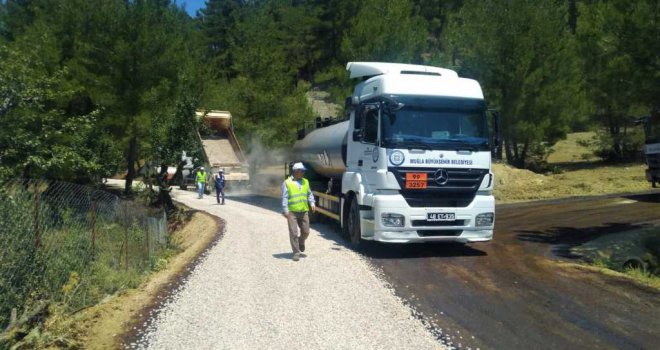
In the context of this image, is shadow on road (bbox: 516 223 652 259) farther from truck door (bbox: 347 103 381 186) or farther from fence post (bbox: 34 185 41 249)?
fence post (bbox: 34 185 41 249)

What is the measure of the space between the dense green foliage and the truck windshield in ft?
15.6

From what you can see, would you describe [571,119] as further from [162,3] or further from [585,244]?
[162,3]

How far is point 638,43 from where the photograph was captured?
12.6 m

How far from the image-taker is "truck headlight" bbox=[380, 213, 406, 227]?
10.8 metres

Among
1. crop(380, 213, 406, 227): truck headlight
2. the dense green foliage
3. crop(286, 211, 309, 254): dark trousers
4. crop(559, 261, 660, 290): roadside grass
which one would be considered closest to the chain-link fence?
crop(286, 211, 309, 254): dark trousers

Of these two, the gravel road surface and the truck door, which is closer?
the gravel road surface

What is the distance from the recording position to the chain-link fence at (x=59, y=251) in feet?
22.6

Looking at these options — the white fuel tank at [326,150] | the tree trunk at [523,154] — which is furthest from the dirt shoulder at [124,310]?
the tree trunk at [523,154]

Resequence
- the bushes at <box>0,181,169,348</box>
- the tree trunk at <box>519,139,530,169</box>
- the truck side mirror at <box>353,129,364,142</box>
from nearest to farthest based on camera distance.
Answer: the bushes at <box>0,181,169,348</box> → the truck side mirror at <box>353,129,364,142</box> → the tree trunk at <box>519,139,530,169</box>

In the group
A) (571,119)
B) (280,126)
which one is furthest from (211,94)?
(571,119)

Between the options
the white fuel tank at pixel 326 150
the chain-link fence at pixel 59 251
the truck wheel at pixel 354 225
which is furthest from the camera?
the white fuel tank at pixel 326 150

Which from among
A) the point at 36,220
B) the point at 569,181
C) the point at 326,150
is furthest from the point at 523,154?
the point at 36,220

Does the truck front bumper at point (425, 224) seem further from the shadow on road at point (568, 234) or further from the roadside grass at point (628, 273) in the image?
the shadow on road at point (568, 234)

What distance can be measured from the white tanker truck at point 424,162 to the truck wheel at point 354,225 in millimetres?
207
